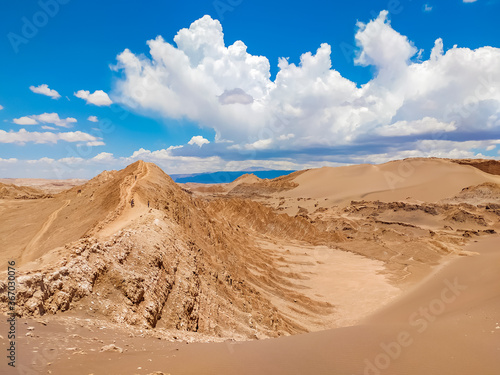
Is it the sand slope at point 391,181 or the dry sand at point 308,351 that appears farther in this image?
the sand slope at point 391,181

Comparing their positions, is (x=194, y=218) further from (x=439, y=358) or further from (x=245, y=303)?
(x=439, y=358)

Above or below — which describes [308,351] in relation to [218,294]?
above

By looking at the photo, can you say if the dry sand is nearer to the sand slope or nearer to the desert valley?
the desert valley

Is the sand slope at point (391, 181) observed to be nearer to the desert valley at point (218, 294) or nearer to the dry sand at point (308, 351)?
the desert valley at point (218, 294)

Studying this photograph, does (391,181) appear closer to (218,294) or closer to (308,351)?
(218,294)

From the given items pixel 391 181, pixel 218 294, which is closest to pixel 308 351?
pixel 218 294

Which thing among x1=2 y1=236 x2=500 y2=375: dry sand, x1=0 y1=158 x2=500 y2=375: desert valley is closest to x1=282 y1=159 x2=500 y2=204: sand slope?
x1=0 y1=158 x2=500 y2=375: desert valley

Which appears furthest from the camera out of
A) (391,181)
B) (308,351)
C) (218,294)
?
(391,181)

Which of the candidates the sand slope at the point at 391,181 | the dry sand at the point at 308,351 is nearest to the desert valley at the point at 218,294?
the dry sand at the point at 308,351
